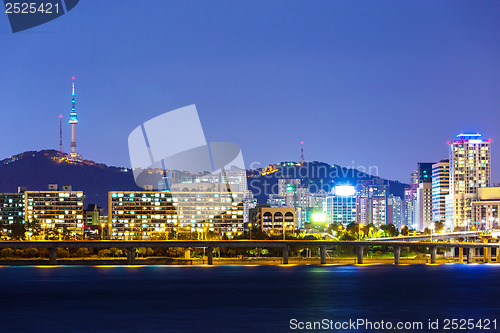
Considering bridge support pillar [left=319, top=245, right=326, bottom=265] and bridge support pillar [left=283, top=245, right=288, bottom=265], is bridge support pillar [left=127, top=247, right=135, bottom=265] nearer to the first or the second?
bridge support pillar [left=283, top=245, right=288, bottom=265]

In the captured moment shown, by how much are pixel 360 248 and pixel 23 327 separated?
132 meters

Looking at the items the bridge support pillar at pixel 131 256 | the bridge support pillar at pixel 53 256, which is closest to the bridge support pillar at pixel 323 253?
the bridge support pillar at pixel 131 256

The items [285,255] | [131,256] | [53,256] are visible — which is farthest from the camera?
[285,255]

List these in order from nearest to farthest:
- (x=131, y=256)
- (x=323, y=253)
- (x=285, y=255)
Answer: (x=131, y=256) < (x=285, y=255) < (x=323, y=253)

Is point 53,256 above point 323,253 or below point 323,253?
above

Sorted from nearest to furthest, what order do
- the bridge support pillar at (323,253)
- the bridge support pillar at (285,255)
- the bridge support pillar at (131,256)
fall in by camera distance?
the bridge support pillar at (131,256), the bridge support pillar at (285,255), the bridge support pillar at (323,253)

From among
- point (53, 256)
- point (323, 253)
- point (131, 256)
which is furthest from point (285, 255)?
point (53, 256)

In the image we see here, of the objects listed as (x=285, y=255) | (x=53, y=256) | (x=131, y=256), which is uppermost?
(x=53, y=256)

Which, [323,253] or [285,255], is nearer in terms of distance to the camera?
[285,255]

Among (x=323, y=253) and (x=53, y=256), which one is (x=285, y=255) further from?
(x=53, y=256)

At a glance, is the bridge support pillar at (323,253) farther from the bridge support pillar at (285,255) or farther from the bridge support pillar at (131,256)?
the bridge support pillar at (131,256)

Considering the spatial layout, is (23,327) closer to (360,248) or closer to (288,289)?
(288,289)

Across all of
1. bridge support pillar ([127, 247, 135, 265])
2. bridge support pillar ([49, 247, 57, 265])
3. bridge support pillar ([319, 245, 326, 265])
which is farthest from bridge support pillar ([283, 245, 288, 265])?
bridge support pillar ([49, 247, 57, 265])

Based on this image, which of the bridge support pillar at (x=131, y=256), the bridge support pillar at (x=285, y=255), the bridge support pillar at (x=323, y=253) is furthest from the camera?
the bridge support pillar at (x=323, y=253)
